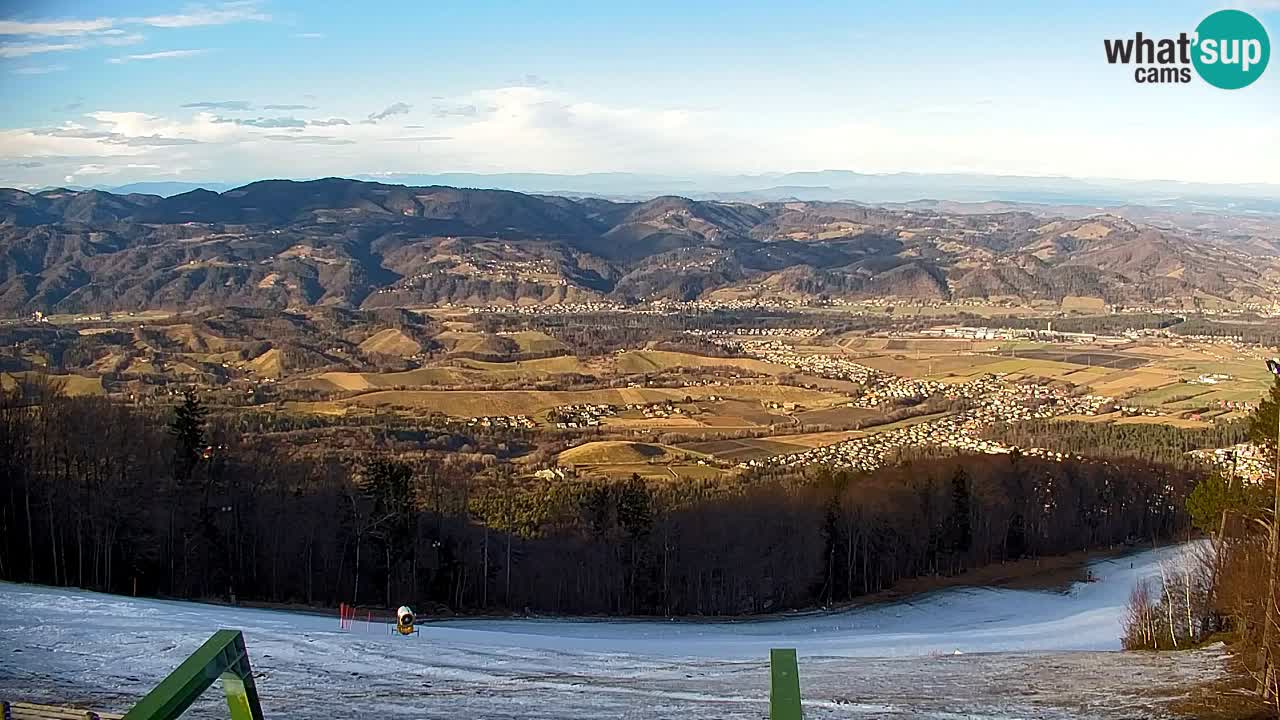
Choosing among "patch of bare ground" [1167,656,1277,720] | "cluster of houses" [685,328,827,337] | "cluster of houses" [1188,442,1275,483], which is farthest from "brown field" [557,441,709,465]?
"cluster of houses" [685,328,827,337]

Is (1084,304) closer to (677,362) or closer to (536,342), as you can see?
(677,362)

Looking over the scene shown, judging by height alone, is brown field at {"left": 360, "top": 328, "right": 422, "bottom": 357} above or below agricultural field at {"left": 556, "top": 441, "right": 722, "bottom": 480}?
above

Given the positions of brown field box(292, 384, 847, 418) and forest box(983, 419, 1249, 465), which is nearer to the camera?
forest box(983, 419, 1249, 465)

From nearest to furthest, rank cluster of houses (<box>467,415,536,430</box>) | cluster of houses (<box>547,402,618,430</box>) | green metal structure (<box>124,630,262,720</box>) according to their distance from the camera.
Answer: green metal structure (<box>124,630,262,720</box>) → cluster of houses (<box>467,415,536,430</box>) → cluster of houses (<box>547,402,618,430</box>)

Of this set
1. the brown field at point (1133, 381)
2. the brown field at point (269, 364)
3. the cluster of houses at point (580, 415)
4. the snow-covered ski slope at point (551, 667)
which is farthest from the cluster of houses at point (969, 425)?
the brown field at point (269, 364)

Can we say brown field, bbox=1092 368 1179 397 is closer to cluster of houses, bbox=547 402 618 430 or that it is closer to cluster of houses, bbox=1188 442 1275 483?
cluster of houses, bbox=1188 442 1275 483

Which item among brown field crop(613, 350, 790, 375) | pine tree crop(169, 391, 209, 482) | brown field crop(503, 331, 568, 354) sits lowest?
brown field crop(613, 350, 790, 375)
